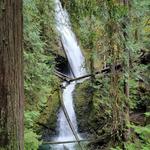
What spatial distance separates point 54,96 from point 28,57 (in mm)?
5788

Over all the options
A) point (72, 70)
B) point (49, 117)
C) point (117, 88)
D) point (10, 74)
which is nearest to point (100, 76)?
point (49, 117)

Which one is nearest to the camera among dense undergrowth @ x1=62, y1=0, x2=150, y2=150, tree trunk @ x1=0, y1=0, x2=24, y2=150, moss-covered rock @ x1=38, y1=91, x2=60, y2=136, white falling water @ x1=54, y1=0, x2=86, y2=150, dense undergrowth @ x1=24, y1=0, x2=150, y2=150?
tree trunk @ x1=0, y1=0, x2=24, y2=150

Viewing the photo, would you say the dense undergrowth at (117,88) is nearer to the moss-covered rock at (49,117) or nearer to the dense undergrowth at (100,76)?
the dense undergrowth at (100,76)

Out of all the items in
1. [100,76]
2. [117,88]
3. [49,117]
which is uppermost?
[100,76]

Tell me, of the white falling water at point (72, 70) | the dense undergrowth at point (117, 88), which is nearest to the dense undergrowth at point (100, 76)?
the dense undergrowth at point (117, 88)

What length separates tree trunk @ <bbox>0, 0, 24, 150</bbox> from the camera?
10.7 ft

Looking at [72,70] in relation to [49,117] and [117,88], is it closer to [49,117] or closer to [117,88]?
[49,117]

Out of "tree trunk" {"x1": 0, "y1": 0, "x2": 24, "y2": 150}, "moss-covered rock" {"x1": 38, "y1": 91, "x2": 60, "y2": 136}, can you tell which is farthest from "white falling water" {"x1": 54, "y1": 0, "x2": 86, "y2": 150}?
"tree trunk" {"x1": 0, "y1": 0, "x2": 24, "y2": 150}

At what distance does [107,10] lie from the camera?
14.5 ft

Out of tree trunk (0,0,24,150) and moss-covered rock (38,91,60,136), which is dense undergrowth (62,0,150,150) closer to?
moss-covered rock (38,91,60,136)

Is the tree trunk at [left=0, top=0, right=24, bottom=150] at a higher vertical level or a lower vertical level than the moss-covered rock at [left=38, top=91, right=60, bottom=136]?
lower

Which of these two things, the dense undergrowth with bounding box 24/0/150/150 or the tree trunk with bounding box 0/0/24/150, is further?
the dense undergrowth with bounding box 24/0/150/150

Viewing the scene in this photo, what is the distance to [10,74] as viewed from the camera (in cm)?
330

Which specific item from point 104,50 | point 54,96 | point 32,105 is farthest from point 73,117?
point 104,50
